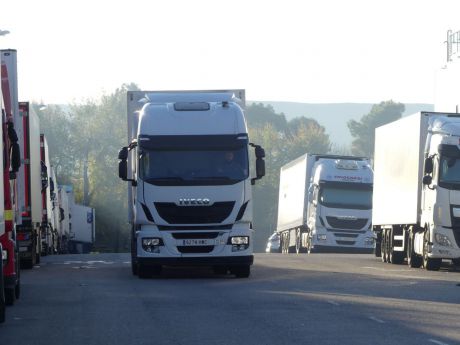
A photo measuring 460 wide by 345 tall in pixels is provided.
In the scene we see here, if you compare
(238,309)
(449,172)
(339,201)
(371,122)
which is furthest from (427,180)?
(371,122)

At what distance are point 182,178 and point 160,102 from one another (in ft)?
6.26

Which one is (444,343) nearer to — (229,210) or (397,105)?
(229,210)

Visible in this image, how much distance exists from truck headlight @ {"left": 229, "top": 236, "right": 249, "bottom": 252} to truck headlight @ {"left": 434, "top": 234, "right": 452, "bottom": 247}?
635 cm

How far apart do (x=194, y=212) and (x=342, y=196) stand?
23719 mm

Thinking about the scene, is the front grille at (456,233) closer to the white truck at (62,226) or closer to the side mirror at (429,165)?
the side mirror at (429,165)

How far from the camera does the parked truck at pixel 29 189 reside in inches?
1232

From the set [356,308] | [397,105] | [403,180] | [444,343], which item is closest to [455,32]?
→ [403,180]

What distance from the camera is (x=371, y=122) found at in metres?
193

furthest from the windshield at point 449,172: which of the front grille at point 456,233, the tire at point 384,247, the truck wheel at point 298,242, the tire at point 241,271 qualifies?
the truck wheel at point 298,242

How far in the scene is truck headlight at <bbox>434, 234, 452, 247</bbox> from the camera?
30953 millimetres

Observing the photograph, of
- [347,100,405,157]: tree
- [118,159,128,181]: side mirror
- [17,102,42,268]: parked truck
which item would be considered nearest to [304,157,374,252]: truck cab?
[17,102,42,268]: parked truck

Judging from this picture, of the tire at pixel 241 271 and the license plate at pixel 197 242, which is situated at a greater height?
the license plate at pixel 197 242

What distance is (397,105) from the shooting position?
196 m

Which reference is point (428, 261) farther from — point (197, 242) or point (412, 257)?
point (197, 242)
